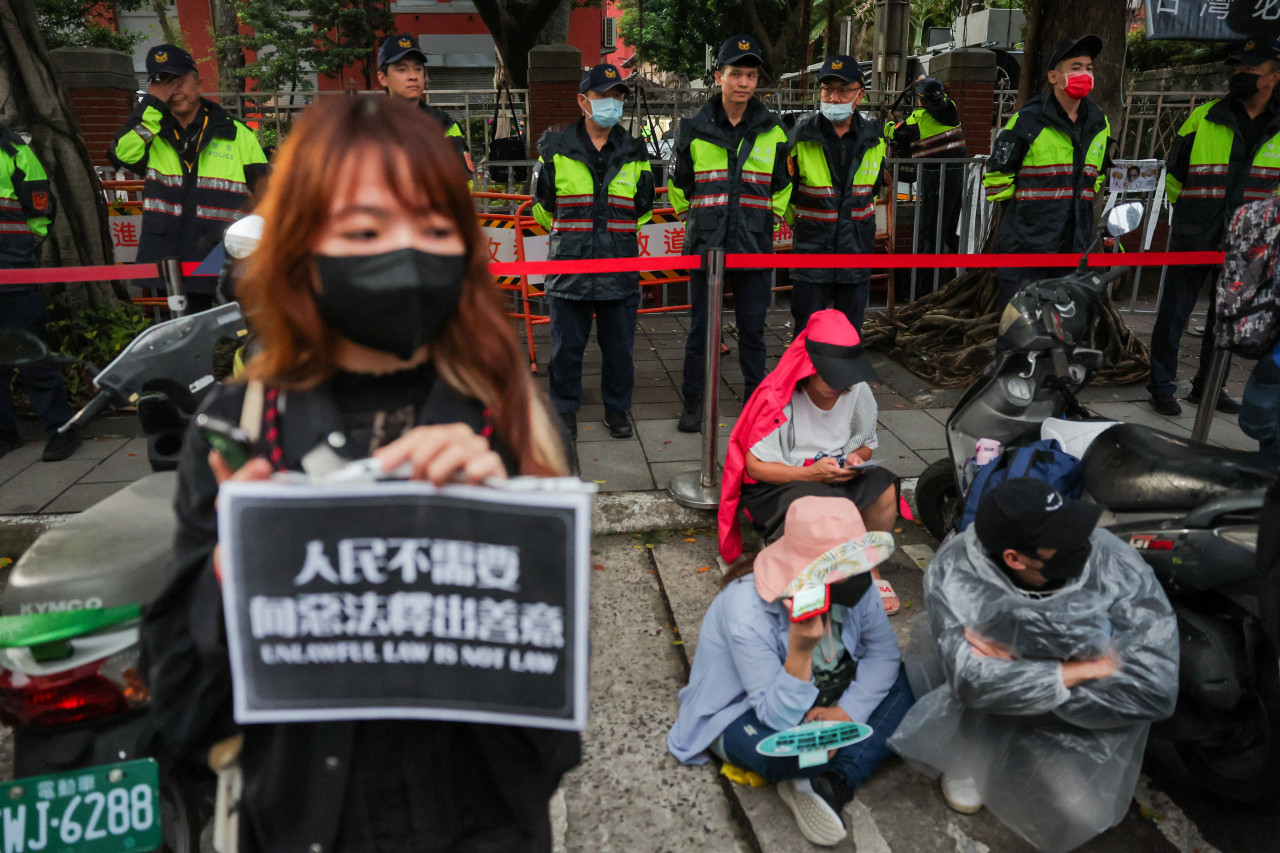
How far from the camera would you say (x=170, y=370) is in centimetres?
237

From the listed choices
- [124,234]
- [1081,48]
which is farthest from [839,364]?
[124,234]

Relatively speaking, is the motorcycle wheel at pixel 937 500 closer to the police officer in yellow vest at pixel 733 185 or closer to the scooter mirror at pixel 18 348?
the police officer in yellow vest at pixel 733 185

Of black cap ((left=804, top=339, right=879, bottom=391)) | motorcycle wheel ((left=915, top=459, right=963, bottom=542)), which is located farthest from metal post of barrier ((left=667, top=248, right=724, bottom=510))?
motorcycle wheel ((left=915, top=459, right=963, bottom=542))

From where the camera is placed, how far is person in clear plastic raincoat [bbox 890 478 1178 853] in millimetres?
2400

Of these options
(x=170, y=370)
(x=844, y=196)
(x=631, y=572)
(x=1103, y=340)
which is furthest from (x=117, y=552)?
(x=1103, y=340)

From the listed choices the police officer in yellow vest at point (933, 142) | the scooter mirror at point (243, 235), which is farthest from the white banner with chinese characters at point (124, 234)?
the police officer in yellow vest at point (933, 142)

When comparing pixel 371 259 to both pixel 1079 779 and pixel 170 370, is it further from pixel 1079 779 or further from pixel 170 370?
pixel 1079 779

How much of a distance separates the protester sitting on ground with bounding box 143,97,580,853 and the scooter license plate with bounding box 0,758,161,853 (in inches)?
24.4

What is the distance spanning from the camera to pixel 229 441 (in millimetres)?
1230

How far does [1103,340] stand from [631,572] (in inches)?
183

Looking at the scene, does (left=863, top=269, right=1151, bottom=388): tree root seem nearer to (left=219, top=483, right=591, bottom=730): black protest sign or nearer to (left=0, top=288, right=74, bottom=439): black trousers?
(left=0, top=288, right=74, bottom=439): black trousers

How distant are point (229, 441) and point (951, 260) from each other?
4.23 meters

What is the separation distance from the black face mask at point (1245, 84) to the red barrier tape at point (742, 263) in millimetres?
1265

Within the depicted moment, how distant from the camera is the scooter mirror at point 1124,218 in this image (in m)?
3.67
